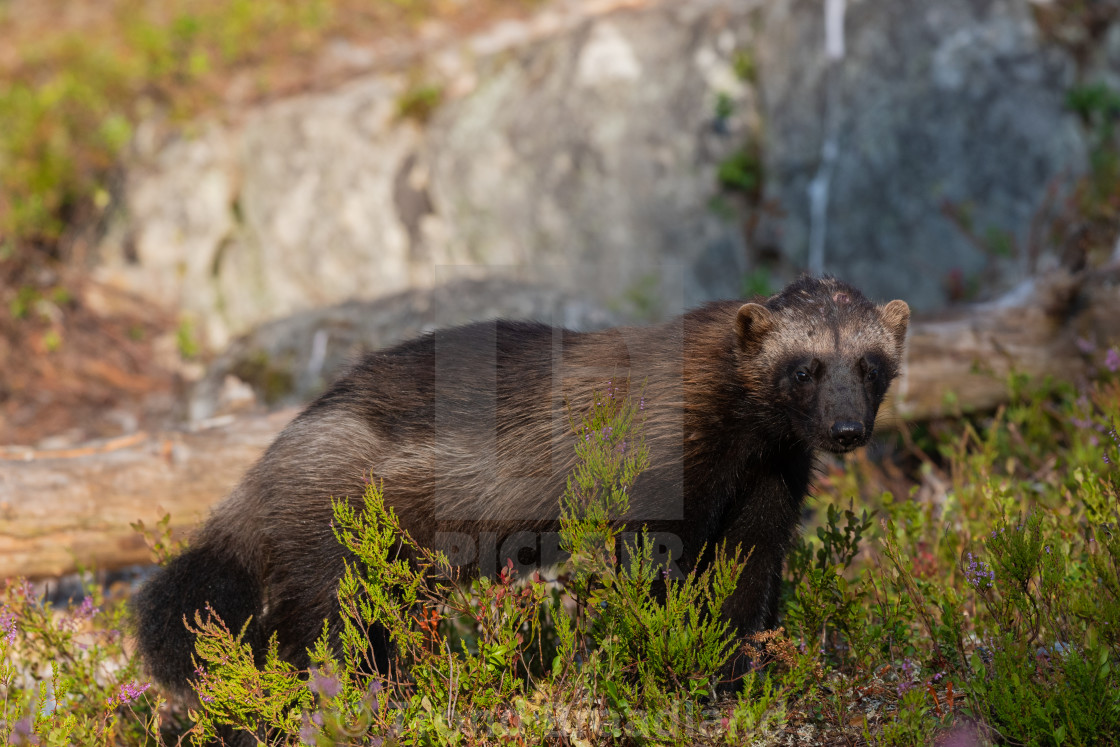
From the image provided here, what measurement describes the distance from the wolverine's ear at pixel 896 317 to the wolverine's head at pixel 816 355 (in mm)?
94

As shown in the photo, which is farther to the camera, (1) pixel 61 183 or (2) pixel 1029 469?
(1) pixel 61 183

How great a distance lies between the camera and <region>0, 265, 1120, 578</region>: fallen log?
5043 mm

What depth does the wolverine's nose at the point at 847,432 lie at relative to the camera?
3584 millimetres

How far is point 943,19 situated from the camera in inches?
353

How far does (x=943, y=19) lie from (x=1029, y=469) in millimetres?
5271

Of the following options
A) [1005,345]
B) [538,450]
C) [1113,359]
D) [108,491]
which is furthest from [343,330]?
[1113,359]

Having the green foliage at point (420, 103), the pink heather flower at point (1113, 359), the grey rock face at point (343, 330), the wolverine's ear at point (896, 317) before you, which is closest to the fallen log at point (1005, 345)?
the pink heather flower at point (1113, 359)

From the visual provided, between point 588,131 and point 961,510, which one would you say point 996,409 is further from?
point 588,131

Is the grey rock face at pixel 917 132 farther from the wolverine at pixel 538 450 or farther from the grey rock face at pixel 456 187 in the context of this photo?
the wolverine at pixel 538 450

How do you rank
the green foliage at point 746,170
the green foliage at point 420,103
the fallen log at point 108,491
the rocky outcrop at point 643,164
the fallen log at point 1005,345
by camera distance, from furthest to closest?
the green foliage at point 420,103 → the green foliage at point 746,170 → the rocky outcrop at point 643,164 → the fallen log at point 1005,345 → the fallen log at point 108,491

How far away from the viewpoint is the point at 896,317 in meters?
4.12

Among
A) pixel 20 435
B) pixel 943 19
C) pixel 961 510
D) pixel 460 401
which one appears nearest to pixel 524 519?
pixel 460 401

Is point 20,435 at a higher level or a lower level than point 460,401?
lower

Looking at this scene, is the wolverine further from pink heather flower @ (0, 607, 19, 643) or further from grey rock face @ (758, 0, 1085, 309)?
grey rock face @ (758, 0, 1085, 309)
